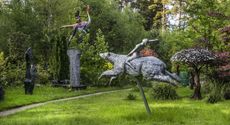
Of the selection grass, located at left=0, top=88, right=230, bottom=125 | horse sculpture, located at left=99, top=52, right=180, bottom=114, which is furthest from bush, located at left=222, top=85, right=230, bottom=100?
horse sculpture, located at left=99, top=52, right=180, bottom=114

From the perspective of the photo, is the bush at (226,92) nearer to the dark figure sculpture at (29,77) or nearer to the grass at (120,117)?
the grass at (120,117)

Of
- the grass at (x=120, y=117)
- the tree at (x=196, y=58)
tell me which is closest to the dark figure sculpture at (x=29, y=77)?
the tree at (x=196, y=58)

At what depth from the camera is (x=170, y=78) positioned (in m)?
10.9

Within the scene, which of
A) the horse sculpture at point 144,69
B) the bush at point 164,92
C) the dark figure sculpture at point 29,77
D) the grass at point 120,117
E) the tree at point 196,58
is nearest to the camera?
the horse sculpture at point 144,69

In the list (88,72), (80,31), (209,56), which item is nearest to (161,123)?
(209,56)

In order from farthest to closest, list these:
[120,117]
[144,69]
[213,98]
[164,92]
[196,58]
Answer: [196,58], [164,92], [213,98], [120,117], [144,69]

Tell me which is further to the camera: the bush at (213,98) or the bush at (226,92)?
the bush at (226,92)

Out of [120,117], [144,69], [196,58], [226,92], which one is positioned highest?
[196,58]

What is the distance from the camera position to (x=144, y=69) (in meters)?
11.1

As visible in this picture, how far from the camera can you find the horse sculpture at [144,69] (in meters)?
10.7

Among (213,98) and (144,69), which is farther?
(213,98)

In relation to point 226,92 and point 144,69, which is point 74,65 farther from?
point 144,69

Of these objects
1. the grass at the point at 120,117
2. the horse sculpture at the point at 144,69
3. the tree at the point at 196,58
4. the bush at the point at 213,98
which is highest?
the tree at the point at 196,58

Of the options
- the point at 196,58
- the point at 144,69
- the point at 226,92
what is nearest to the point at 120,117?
the point at 144,69
